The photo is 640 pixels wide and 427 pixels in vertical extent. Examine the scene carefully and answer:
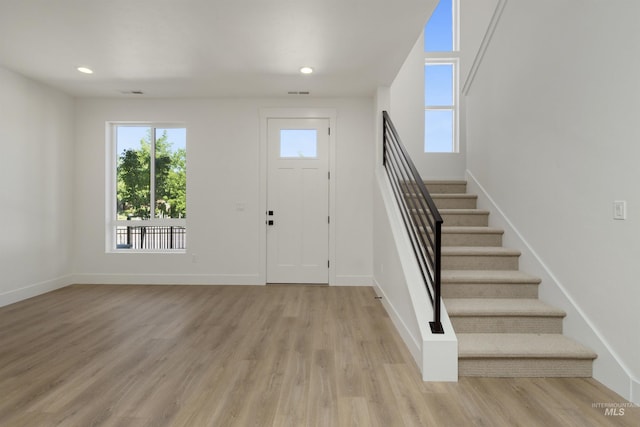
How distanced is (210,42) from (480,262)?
3407mm

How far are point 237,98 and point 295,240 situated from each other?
7.67ft

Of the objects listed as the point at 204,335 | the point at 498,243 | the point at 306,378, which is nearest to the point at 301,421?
the point at 306,378

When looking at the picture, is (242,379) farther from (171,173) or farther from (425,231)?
(171,173)

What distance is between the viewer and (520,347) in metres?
2.36

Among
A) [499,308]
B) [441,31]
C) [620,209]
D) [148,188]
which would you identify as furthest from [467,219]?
[148,188]

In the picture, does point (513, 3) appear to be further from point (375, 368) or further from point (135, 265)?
point (135, 265)

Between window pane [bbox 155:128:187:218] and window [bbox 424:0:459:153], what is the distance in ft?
13.1

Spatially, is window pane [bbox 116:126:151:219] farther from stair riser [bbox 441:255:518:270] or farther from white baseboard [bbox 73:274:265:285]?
stair riser [bbox 441:255:518:270]

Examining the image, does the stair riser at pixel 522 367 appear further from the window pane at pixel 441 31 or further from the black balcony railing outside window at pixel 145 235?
the window pane at pixel 441 31

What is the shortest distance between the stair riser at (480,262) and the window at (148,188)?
392cm

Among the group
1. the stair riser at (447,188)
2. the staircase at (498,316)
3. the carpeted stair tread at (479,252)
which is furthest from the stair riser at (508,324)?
the stair riser at (447,188)

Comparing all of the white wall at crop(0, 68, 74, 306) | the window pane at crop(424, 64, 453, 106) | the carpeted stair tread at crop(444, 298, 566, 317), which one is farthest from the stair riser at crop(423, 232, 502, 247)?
the white wall at crop(0, 68, 74, 306)

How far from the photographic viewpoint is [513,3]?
346 centimetres

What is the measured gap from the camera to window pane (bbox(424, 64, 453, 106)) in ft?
18.6
